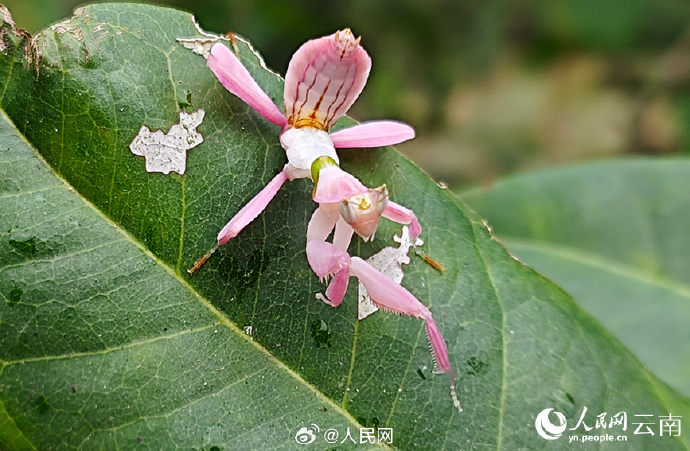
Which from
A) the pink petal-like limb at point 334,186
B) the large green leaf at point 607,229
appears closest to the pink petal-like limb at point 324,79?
the pink petal-like limb at point 334,186

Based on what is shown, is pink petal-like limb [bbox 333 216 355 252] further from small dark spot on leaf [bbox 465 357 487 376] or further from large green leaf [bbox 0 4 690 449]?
small dark spot on leaf [bbox 465 357 487 376]

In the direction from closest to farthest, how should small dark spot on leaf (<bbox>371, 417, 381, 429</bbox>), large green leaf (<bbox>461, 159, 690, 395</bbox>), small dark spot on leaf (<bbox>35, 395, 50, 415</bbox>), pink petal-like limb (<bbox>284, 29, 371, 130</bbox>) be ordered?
1. small dark spot on leaf (<bbox>35, 395, 50, 415</bbox>)
2. small dark spot on leaf (<bbox>371, 417, 381, 429</bbox>)
3. pink petal-like limb (<bbox>284, 29, 371, 130</bbox>)
4. large green leaf (<bbox>461, 159, 690, 395</bbox>)

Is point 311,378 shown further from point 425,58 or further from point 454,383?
point 425,58

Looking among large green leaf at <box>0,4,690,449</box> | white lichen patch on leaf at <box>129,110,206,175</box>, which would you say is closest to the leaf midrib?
large green leaf at <box>0,4,690,449</box>

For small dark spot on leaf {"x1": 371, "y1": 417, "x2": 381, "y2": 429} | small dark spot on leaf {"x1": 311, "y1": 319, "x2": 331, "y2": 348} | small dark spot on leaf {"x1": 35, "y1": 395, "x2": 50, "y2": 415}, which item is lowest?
small dark spot on leaf {"x1": 35, "y1": 395, "x2": 50, "y2": 415}

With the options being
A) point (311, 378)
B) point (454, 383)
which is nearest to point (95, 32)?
point (311, 378)

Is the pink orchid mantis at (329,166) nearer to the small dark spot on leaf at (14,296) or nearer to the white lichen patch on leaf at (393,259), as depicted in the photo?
the white lichen patch on leaf at (393,259)
